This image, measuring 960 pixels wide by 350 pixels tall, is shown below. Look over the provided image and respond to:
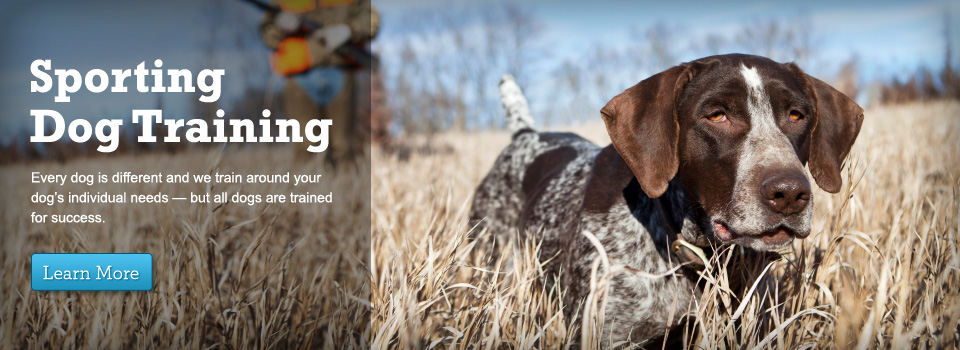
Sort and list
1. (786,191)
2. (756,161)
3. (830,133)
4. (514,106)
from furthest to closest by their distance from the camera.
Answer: (514,106) → (830,133) → (756,161) → (786,191)

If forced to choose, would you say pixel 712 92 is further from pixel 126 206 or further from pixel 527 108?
pixel 126 206

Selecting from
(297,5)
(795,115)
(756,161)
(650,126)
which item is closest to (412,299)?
(650,126)

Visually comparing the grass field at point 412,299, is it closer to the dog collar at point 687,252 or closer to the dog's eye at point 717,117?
the dog collar at point 687,252

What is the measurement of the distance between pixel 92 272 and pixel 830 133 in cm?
311

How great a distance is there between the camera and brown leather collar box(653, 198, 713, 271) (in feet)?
8.04

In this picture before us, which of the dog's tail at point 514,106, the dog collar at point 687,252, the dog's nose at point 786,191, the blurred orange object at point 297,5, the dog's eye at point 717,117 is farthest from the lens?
the blurred orange object at point 297,5

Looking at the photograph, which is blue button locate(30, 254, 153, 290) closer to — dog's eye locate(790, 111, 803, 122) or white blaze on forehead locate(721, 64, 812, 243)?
white blaze on forehead locate(721, 64, 812, 243)

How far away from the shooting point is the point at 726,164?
7.17ft

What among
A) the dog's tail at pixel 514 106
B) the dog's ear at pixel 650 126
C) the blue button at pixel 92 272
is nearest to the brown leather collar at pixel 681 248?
the dog's ear at pixel 650 126

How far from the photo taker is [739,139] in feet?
7.23

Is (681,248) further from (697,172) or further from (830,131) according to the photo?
(830,131)

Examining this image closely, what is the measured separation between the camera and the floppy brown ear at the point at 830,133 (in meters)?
2.42

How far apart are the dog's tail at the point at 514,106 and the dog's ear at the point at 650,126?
2.48 m

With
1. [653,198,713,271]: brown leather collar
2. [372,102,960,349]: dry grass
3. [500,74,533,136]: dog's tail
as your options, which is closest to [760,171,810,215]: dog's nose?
[372,102,960,349]: dry grass
